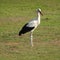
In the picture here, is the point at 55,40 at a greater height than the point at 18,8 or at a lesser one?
lesser

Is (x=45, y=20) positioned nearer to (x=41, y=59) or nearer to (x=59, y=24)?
(x=59, y=24)

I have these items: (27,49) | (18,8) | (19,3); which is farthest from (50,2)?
(27,49)

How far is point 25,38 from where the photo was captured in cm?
1786

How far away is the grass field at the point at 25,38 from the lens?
1430cm

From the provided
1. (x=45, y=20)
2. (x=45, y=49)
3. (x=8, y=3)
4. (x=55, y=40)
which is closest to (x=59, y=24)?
Result: (x=45, y=20)

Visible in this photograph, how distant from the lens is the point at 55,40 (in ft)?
56.6

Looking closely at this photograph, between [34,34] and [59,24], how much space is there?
366 centimetres

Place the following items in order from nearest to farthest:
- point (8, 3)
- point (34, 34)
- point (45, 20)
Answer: point (34, 34), point (45, 20), point (8, 3)

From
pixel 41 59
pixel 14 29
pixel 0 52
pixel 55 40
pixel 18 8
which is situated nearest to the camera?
pixel 41 59

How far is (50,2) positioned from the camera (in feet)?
120

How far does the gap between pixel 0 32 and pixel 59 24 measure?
3917 mm

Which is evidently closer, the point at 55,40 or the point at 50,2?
the point at 55,40

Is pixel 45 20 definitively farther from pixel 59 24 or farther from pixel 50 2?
pixel 50 2

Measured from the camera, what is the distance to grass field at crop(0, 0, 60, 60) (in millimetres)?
14305
